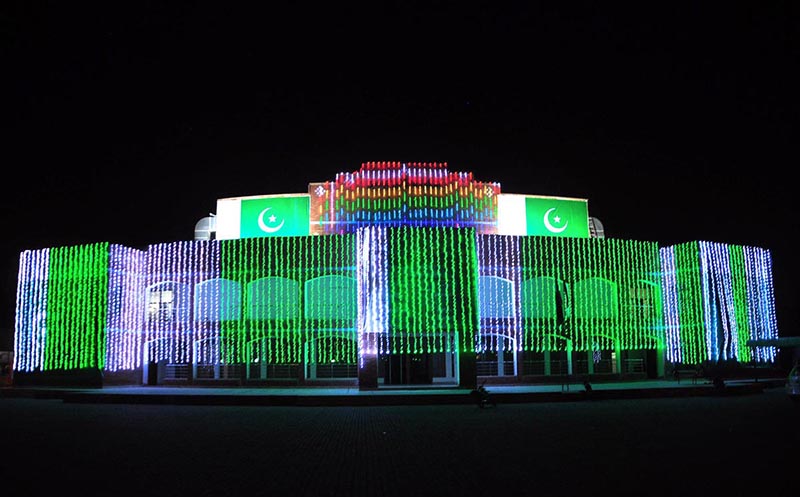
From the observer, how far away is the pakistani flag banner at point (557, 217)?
41.5 m

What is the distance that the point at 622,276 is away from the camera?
1564 inches

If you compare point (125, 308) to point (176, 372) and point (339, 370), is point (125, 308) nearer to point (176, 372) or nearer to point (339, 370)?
point (176, 372)

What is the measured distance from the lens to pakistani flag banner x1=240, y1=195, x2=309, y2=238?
3994 centimetres

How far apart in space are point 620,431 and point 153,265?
29945mm

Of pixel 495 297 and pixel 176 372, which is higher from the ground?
pixel 495 297

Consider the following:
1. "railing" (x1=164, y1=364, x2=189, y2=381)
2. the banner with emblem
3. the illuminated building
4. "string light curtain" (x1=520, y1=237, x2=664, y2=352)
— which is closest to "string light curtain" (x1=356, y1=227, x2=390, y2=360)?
the illuminated building

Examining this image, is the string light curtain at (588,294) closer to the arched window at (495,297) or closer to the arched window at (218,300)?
the arched window at (495,297)

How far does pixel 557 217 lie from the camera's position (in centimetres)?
4253

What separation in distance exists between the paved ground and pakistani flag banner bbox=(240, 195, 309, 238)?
17.5 meters

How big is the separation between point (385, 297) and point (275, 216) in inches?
377

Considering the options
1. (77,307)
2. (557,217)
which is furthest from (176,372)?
(557,217)

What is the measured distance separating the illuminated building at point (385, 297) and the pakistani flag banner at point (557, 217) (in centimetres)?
18

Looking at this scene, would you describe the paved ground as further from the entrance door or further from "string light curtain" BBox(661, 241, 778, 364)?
"string light curtain" BBox(661, 241, 778, 364)

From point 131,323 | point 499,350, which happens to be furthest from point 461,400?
point 131,323
